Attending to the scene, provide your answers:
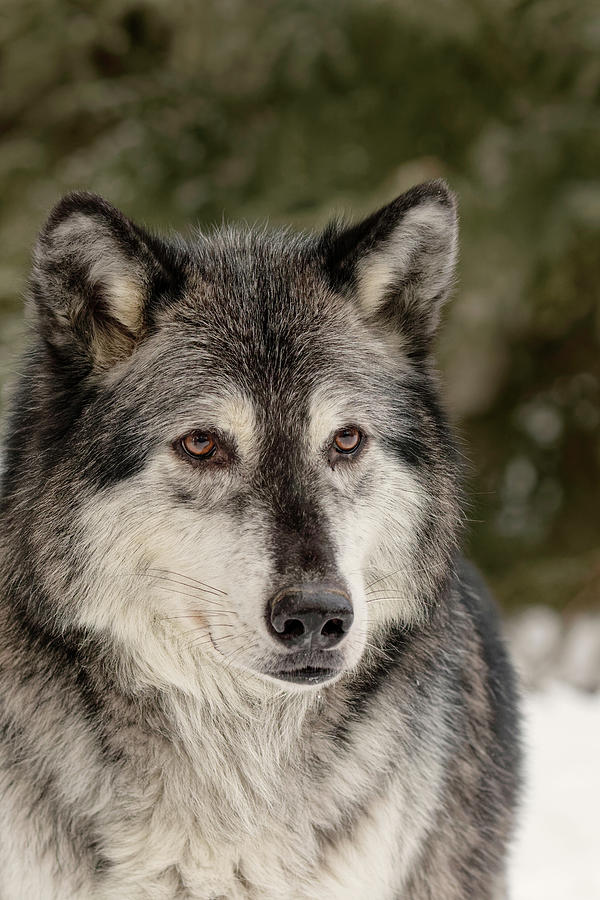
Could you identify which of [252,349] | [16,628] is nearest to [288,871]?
[16,628]

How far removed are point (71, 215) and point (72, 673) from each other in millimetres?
1162

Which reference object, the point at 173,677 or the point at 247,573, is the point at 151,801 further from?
the point at 247,573

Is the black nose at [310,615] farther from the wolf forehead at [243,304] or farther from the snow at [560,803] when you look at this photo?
the snow at [560,803]

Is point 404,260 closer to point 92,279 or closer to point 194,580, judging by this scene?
point 92,279

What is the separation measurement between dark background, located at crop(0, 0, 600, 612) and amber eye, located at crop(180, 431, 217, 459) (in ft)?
11.5

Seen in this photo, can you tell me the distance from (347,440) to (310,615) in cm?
53

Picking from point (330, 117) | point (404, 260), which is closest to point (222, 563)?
point (404, 260)

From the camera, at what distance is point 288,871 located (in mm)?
2713

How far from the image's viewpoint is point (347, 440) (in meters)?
2.71

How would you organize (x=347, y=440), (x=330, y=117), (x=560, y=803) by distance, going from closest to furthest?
(x=347, y=440)
(x=560, y=803)
(x=330, y=117)

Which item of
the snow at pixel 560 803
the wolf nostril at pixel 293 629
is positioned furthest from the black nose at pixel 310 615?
the snow at pixel 560 803

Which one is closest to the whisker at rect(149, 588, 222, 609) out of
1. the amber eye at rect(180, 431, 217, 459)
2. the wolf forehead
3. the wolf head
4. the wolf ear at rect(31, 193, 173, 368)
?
the wolf head

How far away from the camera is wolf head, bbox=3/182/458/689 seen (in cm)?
250

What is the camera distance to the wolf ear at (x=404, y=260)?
2.79 metres
